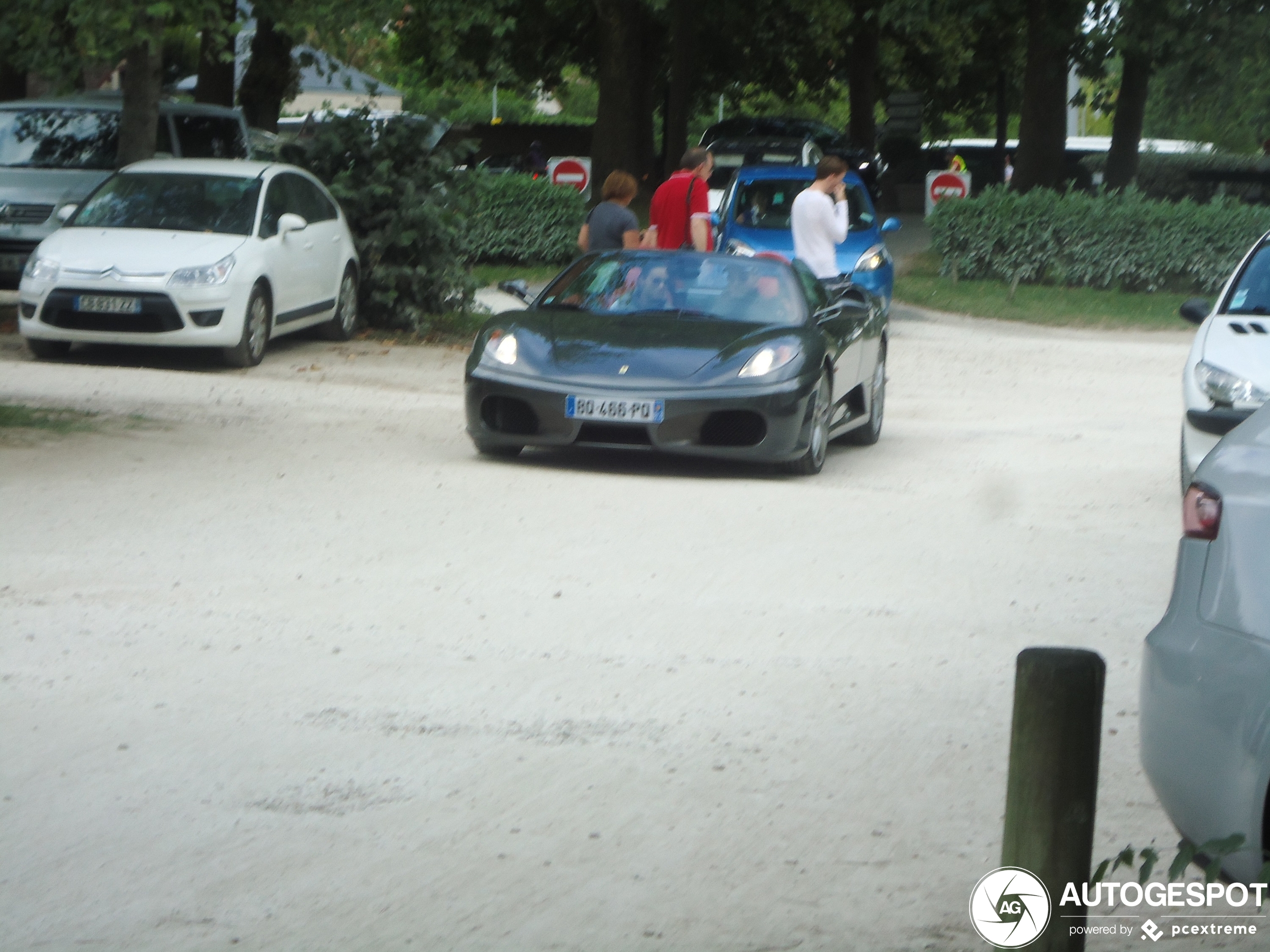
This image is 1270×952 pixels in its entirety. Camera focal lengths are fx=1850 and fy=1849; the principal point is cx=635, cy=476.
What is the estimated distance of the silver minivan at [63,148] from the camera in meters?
16.8

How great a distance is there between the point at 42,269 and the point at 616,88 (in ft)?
56.7

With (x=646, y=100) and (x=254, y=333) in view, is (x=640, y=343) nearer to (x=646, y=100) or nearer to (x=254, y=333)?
(x=254, y=333)

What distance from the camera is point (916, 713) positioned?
5.72m

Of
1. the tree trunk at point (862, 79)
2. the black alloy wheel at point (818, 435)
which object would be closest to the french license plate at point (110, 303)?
the black alloy wheel at point (818, 435)

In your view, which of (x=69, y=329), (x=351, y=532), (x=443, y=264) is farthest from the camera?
(x=443, y=264)

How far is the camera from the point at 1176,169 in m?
39.8

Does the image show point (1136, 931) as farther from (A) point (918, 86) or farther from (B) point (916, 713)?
(A) point (918, 86)

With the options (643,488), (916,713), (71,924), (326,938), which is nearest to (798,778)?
(916,713)

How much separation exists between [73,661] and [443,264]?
11983 millimetres

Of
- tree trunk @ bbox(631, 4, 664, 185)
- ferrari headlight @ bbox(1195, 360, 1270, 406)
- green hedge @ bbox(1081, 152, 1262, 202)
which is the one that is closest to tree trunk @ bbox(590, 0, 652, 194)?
tree trunk @ bbox(631, 4, 664, 185)

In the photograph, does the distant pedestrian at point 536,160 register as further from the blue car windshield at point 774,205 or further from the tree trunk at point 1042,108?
the blue car windshield at point 774,205

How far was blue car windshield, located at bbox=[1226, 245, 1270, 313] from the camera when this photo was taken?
10.0 metres

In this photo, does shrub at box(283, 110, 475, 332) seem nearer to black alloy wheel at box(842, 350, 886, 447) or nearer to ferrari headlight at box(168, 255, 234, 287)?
ferrari headlight at box(168, 255, 234, 287)

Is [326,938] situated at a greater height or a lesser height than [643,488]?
greater
